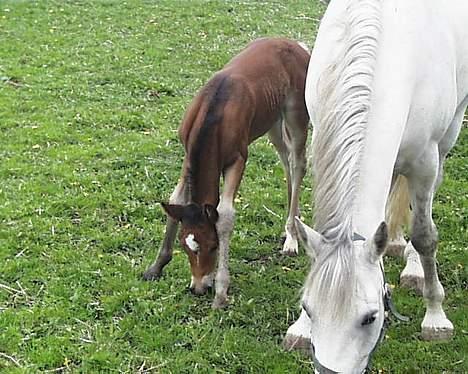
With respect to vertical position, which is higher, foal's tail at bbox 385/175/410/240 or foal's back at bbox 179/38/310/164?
foal's back at bbox 179/38/310/164

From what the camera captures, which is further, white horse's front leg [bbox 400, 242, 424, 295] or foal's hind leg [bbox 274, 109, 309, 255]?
foal's hind leg [bbox 274, 109, 309, 255]

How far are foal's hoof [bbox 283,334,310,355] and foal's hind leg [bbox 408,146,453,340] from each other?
0.73 meters

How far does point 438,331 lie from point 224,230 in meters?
1.36

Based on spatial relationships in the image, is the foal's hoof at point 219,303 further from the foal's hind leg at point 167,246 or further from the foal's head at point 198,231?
the foal's hind leg at point 167,246

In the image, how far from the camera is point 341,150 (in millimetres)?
3174

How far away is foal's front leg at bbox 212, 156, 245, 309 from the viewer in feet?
15.3

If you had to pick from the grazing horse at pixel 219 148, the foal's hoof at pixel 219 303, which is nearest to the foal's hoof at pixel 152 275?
the grazing horse at pixel 219 148

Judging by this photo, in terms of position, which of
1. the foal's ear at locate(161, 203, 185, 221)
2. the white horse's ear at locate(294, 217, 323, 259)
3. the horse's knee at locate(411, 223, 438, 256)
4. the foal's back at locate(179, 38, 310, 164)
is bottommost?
the foal's ear at locate(161, 203, 185, 221)

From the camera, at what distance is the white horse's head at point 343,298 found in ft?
9.48

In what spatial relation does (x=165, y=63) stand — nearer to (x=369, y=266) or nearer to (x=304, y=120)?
(x=304, y=120)

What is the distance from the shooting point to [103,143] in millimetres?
7125

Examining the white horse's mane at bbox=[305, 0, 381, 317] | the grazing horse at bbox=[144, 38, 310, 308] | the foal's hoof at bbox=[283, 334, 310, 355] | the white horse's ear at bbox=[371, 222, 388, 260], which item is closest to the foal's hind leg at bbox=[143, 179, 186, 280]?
the grazing horse at bbox=[144, 38, 310, 308]

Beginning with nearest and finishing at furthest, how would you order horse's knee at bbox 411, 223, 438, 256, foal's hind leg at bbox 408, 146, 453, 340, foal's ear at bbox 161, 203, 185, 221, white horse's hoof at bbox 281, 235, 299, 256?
foal's hind leg at bbox 408, 146, 453, 340 < horse's knee at bbox 411, 223, 438, 256 < foal's ear at bbox 161, 203, 185, 221 < white horse's hoof at bbox 281, 235, 299, 256

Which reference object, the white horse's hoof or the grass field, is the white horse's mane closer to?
the grass field
